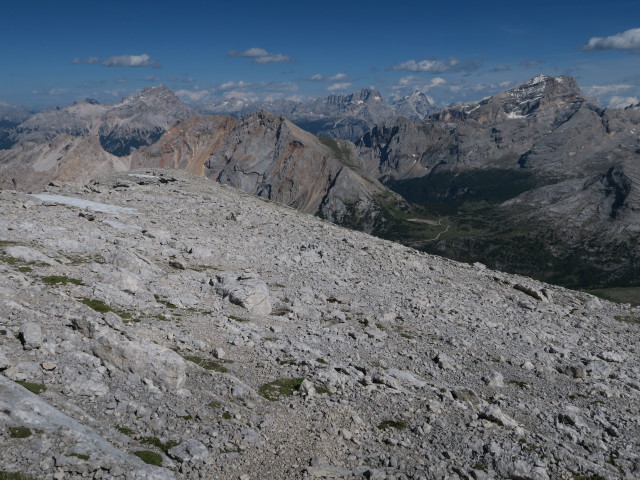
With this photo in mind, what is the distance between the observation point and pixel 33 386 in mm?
16812

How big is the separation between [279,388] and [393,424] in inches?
211

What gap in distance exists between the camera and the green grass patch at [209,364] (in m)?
21.9

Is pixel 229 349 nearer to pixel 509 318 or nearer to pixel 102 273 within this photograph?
pixel 102 273

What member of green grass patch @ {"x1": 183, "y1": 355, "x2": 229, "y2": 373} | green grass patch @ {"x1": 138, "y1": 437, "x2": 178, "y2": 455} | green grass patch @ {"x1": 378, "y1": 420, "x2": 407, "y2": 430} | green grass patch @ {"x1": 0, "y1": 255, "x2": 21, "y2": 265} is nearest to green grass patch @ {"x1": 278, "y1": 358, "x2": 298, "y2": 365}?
green grass patch @ {"x1": 183, "y1": 355, "x2": 229, "y2": 373}

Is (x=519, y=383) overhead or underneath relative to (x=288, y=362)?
underneath

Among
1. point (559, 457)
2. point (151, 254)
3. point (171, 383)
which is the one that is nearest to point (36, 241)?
point (151, 254)

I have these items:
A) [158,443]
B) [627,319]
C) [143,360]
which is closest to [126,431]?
[158,443]

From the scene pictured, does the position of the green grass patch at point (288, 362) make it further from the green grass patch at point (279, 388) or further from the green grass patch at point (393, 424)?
the green grass patch at point (393, 424)

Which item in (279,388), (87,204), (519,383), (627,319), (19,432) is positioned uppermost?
(87,204)

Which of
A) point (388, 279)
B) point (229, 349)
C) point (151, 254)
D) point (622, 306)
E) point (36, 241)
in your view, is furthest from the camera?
point (622, 306)

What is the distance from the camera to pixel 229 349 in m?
24.4

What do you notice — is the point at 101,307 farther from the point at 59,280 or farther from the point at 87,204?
the point at 87,204

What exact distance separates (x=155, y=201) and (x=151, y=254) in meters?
28.0

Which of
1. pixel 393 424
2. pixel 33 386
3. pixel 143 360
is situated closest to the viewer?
pixel 33 386
